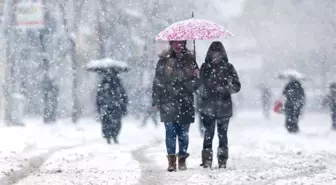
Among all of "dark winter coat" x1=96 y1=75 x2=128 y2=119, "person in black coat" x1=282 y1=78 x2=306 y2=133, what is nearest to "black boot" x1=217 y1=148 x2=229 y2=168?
"dark winter coat" x1=96 y1=75 x2=128 y2=119

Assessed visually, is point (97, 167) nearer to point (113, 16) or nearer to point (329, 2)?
point (113, 16)

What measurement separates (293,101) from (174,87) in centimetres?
1029

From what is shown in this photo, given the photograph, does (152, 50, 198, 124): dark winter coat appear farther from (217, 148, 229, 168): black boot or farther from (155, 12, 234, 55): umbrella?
(217, 148, 229, 168): black boot

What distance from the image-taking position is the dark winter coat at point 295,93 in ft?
64.6

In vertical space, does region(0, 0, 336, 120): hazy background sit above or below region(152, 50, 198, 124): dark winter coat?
above

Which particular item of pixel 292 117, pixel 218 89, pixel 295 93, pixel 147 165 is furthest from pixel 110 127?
pixel 218 89

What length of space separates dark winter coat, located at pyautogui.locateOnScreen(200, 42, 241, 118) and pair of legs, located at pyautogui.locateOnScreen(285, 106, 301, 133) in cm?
1007

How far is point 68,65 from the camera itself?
37656 mm

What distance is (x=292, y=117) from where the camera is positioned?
2033cm

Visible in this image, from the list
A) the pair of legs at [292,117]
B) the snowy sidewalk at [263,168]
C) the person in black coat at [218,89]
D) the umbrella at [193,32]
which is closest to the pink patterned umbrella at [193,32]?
the umbrella at [193,32]

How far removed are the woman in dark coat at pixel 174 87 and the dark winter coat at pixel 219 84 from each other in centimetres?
19

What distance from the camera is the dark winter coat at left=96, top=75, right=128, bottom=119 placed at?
17.3 metres

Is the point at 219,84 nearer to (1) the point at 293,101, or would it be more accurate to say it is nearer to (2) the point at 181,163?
(2) the point at 181,163

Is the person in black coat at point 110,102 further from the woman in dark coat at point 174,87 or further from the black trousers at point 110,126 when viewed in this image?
the woman in dark coat at point 174,87
